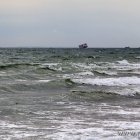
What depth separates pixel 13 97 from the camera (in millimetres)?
14203

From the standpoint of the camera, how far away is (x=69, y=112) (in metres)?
11.0

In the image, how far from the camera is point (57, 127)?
28.7 feet

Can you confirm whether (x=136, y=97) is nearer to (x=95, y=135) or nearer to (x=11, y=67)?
(x=95, y=135)

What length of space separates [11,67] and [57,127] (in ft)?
69.5

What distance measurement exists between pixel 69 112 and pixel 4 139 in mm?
3854

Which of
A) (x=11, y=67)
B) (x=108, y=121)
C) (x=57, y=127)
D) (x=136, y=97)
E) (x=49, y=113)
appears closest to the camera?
(x=57, y=127)

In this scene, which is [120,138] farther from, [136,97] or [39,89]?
[39,89]

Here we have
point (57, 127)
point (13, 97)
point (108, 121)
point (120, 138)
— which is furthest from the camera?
point (13, 97)

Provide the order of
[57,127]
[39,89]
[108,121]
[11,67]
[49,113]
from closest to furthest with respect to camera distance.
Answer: [57,127] < [108,121] < [49,113] < [39,89] < [11,67]

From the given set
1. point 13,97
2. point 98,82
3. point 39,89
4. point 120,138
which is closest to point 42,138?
point 120,138

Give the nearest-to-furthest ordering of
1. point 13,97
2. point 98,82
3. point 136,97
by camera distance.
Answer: point 13,97 < point 136,97 < point 98,82

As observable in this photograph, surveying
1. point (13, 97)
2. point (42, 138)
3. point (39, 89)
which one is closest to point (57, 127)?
point (42, 138)

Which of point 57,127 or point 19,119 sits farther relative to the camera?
point 19,119

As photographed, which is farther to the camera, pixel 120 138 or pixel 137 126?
pixel 137 126
